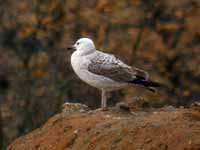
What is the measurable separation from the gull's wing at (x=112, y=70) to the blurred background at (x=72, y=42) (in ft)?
31.4

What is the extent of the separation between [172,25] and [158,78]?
2.15m

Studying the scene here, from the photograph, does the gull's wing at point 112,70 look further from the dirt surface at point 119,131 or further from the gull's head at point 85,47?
the dirt surface at point 119,131

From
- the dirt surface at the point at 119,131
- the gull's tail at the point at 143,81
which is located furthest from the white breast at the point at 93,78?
A: the dirt surface at the point at 119,131

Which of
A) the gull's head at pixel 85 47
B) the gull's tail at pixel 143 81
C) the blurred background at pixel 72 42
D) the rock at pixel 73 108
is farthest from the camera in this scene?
the blurred background at pixel 72 42

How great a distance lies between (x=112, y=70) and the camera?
499 inches

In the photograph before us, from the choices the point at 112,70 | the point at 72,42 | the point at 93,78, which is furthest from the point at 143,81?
the point at 72,42

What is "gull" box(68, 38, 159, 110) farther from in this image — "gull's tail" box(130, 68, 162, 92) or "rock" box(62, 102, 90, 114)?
"rock" box(62, 102, 90, 114)

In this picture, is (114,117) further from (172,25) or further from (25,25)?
(172,25)

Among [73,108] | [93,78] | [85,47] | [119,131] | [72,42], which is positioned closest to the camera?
[119,131]

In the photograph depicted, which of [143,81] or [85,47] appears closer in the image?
[143,81]

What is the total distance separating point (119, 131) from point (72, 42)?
1385 cm

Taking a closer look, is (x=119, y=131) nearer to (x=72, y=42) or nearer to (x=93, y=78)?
(x=93, y=78)

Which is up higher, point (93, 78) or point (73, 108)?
point (93, 78)

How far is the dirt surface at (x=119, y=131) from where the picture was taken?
972cm
